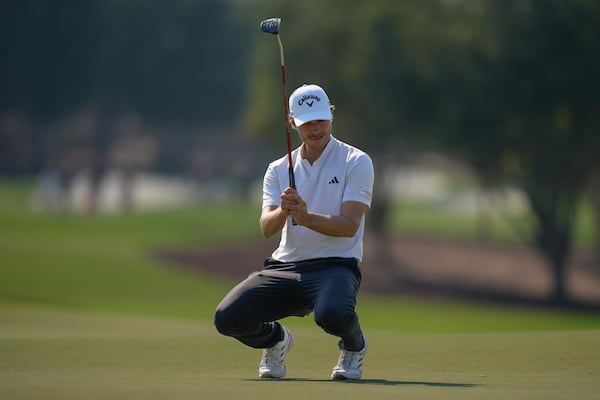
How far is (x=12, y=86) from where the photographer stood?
85.1 m

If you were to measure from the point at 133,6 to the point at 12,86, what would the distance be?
1503 cm

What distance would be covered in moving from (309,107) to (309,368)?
2171mm

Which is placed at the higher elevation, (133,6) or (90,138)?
(133,6)

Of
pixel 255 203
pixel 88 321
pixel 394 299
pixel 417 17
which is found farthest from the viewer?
pixel 255 203

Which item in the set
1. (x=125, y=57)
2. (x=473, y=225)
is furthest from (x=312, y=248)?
(x=125, y=57)

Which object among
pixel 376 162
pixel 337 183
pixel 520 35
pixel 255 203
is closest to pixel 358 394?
pixel 337 183

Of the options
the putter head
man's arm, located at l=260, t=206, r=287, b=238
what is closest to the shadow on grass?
man's arm, located at l=260, t=206, r=287, b=238

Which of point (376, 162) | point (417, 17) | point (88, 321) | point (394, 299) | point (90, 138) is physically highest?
point (90, 138)

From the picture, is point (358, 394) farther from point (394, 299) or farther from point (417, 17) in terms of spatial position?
point (417, 17)

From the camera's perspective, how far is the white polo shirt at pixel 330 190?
9297 mm

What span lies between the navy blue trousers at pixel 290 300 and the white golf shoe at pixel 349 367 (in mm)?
50

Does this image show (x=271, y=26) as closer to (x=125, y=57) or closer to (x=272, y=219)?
(x=272, y=219)

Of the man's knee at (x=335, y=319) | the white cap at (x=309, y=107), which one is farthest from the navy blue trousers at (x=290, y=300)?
the white cap at (x=309, y=107)

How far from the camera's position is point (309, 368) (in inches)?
397
